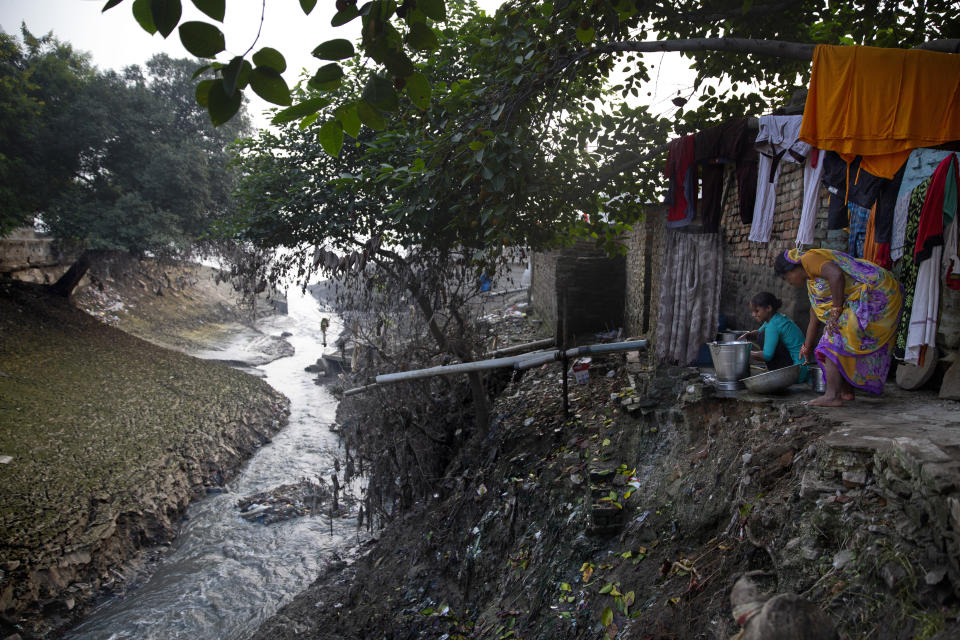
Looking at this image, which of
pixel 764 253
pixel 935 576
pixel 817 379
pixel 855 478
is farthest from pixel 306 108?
pixel 764 253

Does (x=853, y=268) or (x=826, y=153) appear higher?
(x=826, y=153)

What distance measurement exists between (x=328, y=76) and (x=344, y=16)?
0.51ft

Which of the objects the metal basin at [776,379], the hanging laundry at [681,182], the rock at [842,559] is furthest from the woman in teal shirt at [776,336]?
the rock at [842,559]

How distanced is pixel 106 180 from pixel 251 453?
8.01 metres

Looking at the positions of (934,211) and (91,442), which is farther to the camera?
(91,442)

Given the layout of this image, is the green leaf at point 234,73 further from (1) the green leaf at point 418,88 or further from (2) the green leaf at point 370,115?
(1) the green leaf at point 418,88

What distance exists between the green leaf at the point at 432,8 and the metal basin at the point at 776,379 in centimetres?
272

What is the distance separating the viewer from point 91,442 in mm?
8539

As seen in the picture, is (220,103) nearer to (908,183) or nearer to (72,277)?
(908,183)

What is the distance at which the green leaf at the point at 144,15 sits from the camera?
1.05 metres

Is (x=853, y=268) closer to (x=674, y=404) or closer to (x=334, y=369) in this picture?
(x=674, y=404)

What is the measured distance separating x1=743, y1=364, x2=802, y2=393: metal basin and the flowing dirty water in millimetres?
5989

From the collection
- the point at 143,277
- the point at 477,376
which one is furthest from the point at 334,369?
the point at 477,376

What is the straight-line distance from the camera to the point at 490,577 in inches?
166
